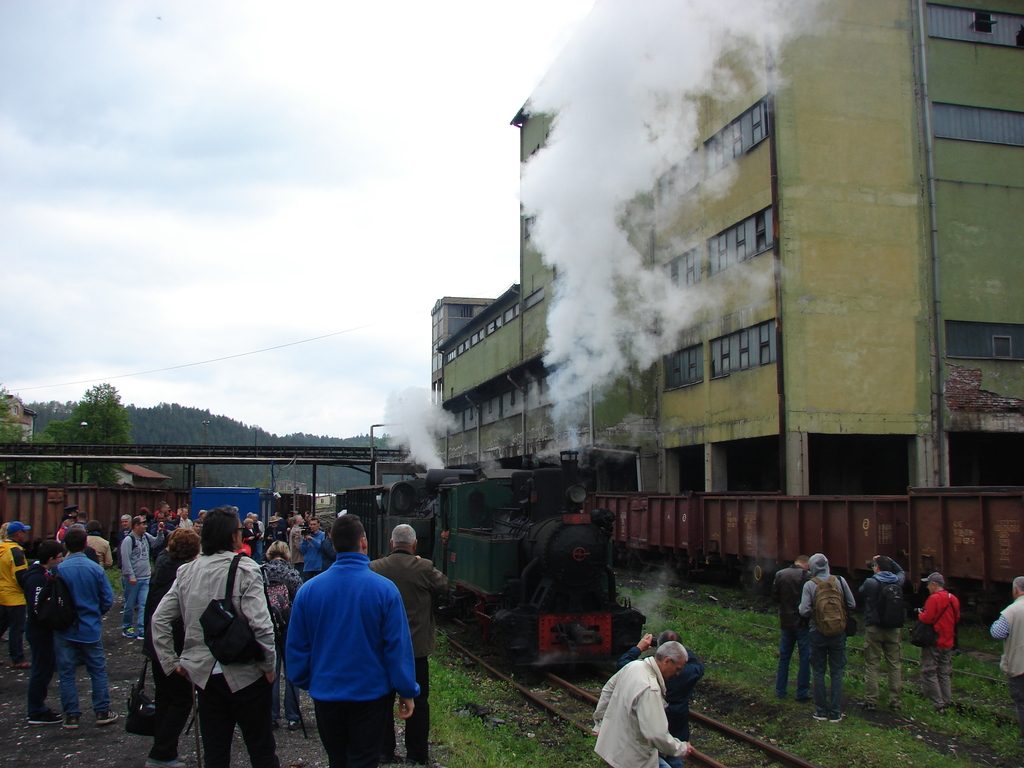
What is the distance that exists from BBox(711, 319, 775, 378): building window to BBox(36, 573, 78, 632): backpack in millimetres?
18917

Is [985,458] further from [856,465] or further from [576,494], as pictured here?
[576,494]

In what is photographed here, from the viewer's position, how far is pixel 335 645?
13.1 feet

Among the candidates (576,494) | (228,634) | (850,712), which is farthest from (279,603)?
(850,712)

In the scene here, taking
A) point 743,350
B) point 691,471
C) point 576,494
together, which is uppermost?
point 743,350

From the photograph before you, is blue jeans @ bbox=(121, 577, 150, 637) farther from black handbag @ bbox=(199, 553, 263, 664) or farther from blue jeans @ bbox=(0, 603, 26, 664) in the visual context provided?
black handbag @ bbox=(199, 553, 263, 664)

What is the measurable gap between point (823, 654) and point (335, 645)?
599 cm

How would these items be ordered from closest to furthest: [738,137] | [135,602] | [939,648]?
[939,648], [135,602], [738,137]

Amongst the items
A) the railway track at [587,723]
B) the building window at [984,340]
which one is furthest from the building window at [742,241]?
the railway track at [587,723]

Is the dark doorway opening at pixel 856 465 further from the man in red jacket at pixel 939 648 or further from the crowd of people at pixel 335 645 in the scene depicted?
the crowd of people at pixel 335 645

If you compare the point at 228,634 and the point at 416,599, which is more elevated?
the point at 228,634

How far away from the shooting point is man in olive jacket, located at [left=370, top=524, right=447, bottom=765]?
6.02 meters

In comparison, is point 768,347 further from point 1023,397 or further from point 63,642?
point 63,642

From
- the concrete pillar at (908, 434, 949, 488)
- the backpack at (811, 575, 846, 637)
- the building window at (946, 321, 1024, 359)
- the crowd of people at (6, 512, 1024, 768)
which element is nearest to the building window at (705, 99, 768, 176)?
the building window at (946, 321, 1024, 359)

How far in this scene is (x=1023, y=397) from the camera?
74.1 ft
